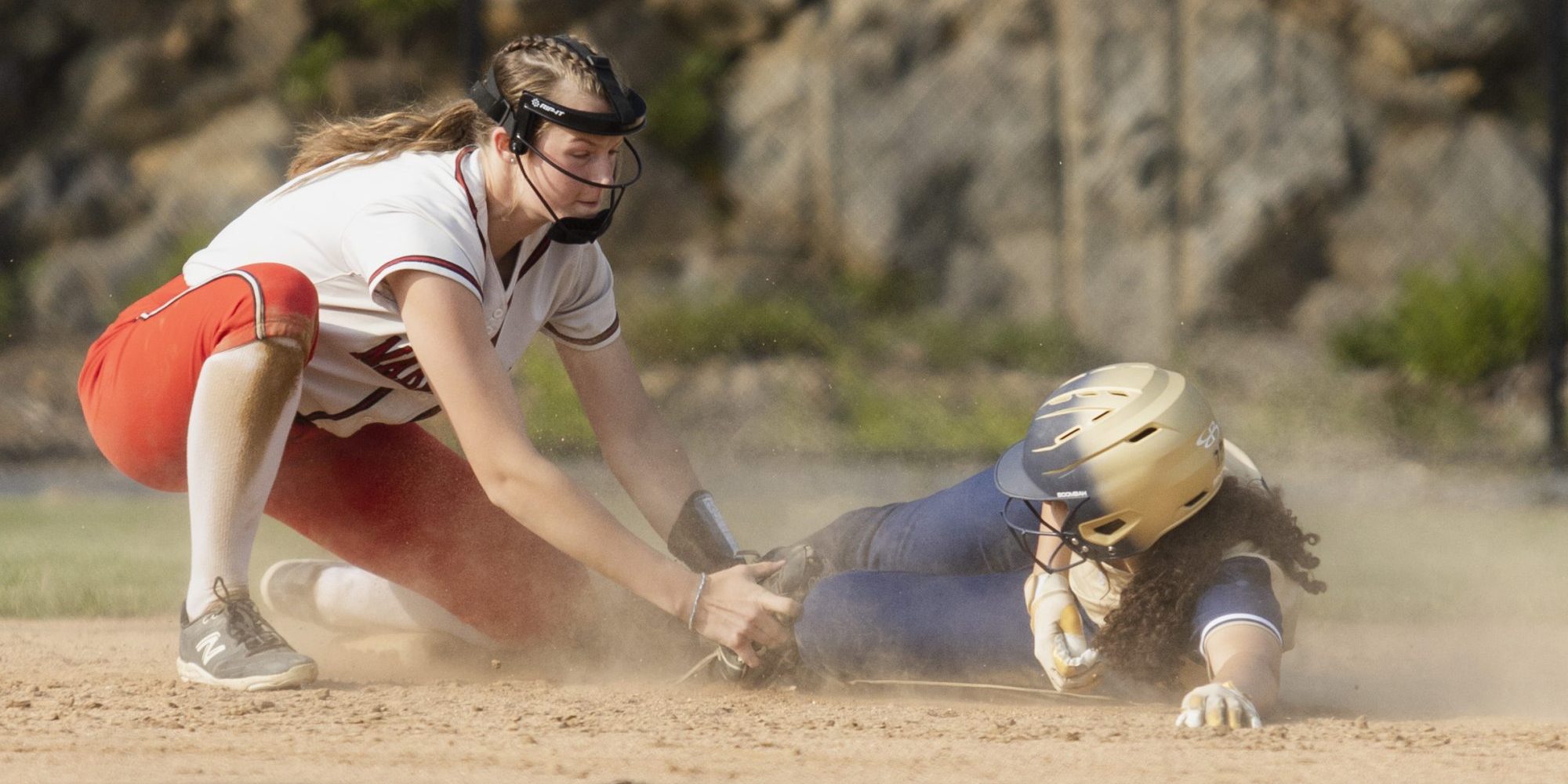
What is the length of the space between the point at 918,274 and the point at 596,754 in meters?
8.21

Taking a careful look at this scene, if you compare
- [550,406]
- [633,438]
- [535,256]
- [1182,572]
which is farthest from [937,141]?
[1182,572]

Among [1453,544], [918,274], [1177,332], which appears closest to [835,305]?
[918,274]

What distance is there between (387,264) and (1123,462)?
138 centimetres

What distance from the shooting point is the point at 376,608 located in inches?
147

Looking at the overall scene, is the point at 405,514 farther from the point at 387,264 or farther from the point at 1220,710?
the point at 1220,710

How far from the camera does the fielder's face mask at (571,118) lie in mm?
3098

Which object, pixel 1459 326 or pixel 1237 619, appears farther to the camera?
pixel 1459 326

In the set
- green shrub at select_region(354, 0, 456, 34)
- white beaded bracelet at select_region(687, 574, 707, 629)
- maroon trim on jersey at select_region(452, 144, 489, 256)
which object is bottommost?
white beaded bracelet at select_region(687, 574, 707, 629)

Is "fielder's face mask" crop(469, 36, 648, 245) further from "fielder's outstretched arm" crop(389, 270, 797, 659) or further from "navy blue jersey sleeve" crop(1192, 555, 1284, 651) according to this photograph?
"navy blue jersey sleeve" crop(1192, 555, 1284, 651)

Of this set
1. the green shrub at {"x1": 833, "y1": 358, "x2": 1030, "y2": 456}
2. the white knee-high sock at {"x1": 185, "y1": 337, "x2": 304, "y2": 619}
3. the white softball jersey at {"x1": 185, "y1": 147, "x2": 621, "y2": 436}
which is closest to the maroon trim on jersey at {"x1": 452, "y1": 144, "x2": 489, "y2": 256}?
the white softball jersey at {"x1": 185, "y1": 147, "x2": 621, "y2": 436}

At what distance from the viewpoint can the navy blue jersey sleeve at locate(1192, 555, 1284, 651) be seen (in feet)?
9.54

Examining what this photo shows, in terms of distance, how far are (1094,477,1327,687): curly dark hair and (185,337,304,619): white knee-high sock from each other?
162 centimetres

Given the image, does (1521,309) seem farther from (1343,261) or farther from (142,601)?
(142,601)

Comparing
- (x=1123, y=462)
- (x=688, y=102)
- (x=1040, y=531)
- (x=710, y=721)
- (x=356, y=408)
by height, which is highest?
(x=688, y=102)
